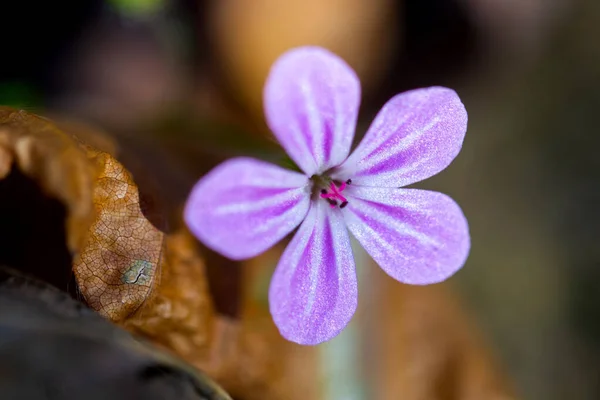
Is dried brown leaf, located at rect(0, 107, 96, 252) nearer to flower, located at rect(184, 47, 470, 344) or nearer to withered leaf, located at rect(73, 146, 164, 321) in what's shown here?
withered leaf, located at rect(73, 146, 164, 321)

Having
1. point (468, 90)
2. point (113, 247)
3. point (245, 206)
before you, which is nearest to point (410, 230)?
point (245, 206)

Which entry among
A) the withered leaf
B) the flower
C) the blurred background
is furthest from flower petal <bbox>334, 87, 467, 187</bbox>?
the blurred background

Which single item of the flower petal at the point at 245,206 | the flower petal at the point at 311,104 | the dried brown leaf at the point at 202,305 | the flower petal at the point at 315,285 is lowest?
the dried brown leaf at the point at 202,305

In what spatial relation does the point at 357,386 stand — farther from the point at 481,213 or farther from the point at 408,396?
the point at 481,213

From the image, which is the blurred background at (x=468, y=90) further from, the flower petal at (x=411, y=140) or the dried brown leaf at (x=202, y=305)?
the flower petal at (x=411, y=140)

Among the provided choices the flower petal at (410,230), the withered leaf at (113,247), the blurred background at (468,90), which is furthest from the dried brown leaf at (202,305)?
the blurred background at (468,90)
